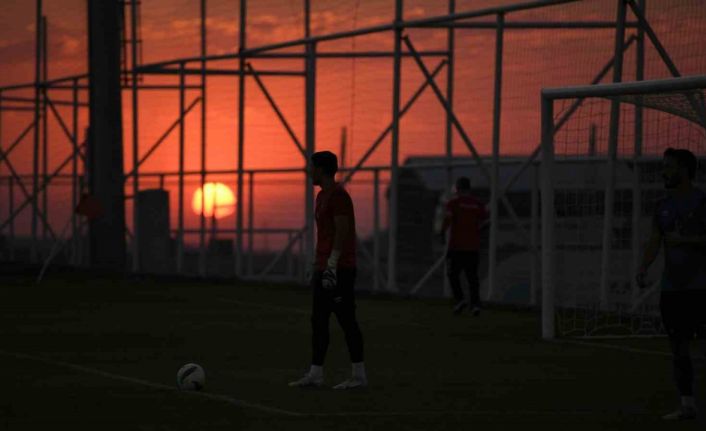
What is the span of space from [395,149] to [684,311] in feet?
54.1

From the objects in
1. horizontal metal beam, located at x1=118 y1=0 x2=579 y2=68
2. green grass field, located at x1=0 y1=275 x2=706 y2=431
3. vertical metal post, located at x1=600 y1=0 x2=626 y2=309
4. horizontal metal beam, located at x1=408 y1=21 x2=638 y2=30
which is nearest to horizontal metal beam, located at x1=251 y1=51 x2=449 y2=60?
horizontal metal beam, located at x1=118 y1=0 x2=579 y2=68

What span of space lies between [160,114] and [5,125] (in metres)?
7.63

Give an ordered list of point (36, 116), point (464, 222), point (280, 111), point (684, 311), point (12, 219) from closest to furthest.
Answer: point (684, 311)
point (464, 222)
point (280, 111)
point (36, 116)
point (12, 219)

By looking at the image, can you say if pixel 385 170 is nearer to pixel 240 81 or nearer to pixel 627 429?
pixel 240 81

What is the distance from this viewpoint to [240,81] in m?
32.6

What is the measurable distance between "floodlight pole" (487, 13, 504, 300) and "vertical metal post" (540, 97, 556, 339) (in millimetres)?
5615

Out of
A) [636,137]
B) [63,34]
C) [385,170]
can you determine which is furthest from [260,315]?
[63,34]

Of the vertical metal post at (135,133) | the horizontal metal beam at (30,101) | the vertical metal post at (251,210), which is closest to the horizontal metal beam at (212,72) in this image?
the vertical metal post at (135,133)

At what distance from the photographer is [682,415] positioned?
36.0 feet

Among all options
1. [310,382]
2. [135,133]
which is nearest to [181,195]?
[135,133]

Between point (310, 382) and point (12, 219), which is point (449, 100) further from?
point (12, 219)

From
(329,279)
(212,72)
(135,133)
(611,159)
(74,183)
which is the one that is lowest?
(329,279)

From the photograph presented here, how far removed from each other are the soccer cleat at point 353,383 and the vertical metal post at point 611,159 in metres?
9.69

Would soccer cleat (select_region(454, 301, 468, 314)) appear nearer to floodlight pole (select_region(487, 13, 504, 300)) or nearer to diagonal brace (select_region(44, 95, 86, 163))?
floodlight pole (select_region(487, 13, 504, 300))
